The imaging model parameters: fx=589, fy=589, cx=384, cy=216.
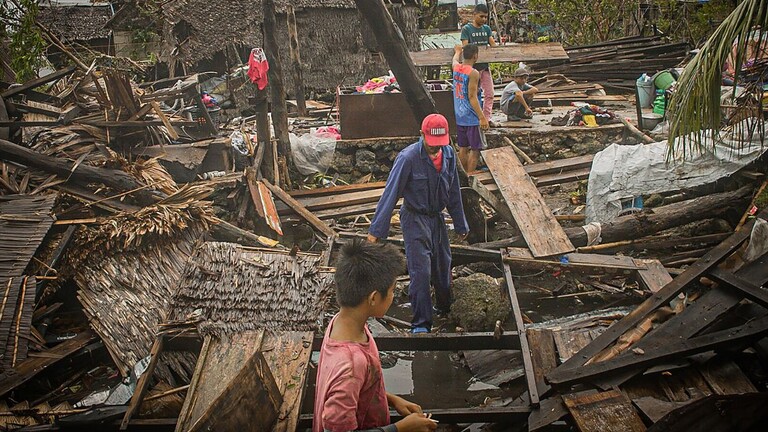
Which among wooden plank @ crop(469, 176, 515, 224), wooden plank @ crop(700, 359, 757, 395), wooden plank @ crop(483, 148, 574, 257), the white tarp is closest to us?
wooden plank @ crop(700, 359, 757, 395)

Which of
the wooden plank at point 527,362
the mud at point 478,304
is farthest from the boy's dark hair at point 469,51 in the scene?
the wooden plank at point 527,362

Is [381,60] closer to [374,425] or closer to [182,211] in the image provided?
[182,211]

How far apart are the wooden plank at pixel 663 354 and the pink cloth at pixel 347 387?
1.74 metres

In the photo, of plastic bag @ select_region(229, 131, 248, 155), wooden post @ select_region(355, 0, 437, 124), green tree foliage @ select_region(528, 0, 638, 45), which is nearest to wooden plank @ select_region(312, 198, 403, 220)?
plastic bag @ select_region(229, 131, 248, 155)

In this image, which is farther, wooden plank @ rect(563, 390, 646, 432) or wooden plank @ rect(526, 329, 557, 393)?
wooden plank @ rect(526, 329, 557, 393)

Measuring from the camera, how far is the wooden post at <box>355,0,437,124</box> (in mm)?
5910

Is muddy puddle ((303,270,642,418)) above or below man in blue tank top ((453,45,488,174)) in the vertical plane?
below

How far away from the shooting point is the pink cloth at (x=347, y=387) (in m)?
2.32

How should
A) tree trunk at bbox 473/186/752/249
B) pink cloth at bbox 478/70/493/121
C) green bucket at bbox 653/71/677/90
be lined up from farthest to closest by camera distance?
green bucket at bbox 653/71/677/90
pink cloth at bbox 478/70/493/121
tree trunk at bbox 473/186/752/249

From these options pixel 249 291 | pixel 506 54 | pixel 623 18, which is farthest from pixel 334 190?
pixel 623 18

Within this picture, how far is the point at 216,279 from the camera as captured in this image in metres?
4.70

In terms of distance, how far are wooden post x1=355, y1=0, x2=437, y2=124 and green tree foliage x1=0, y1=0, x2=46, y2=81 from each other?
6.30 m

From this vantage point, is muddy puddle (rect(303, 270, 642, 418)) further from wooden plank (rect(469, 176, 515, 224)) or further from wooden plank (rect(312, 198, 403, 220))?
wooden plank (rect(312, 198, 403, 220))

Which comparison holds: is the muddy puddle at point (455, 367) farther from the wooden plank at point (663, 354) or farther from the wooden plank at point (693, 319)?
the wooden plank at point (693, 319)
